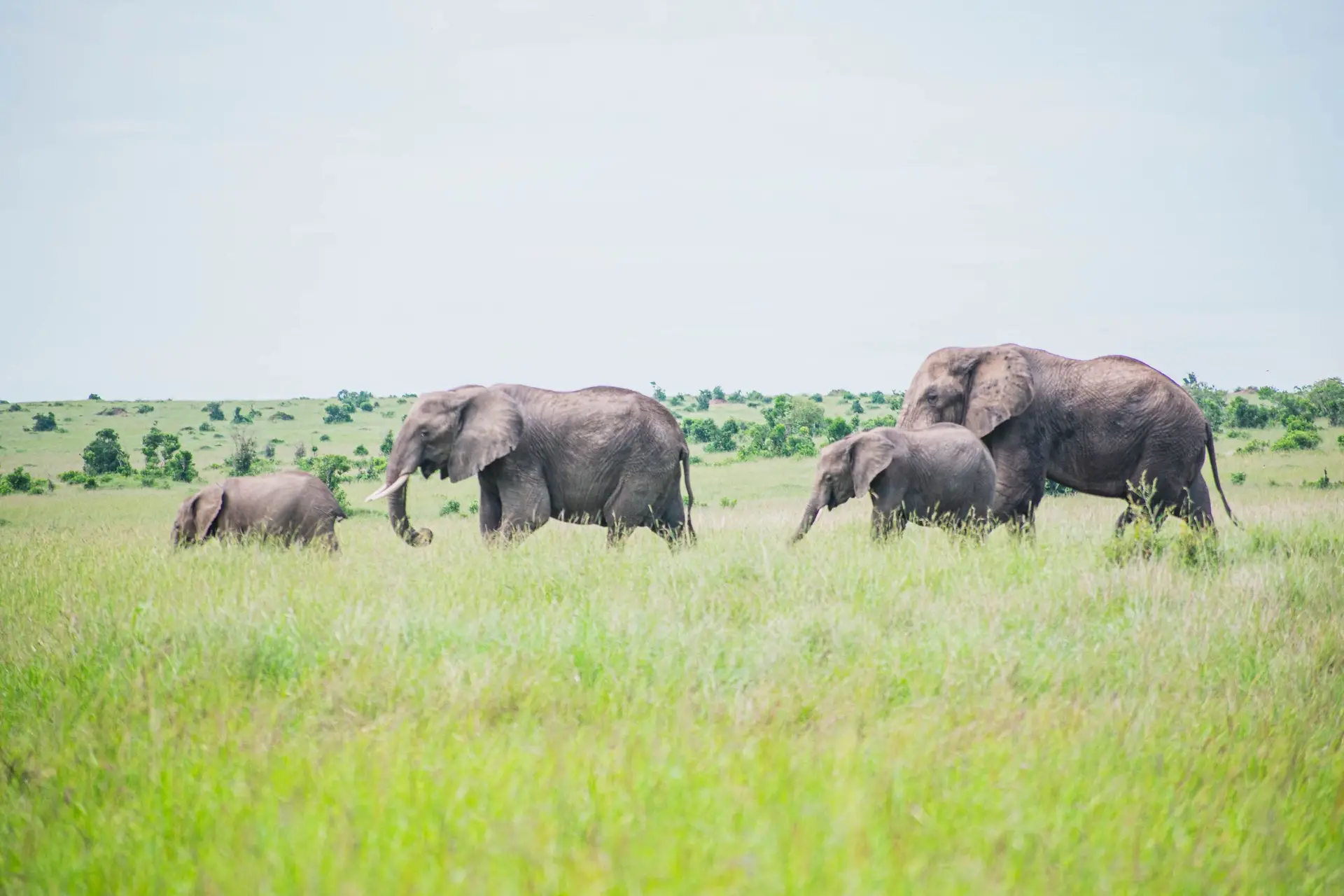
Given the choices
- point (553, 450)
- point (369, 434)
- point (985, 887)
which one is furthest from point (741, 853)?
point (369, 434)

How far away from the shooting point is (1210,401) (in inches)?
1868

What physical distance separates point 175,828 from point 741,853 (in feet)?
6.38

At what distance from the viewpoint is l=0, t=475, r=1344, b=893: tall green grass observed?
3.26m

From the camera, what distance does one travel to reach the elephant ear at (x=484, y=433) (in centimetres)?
1059

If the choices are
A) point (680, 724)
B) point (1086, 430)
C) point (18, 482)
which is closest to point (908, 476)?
point (1086, 430)

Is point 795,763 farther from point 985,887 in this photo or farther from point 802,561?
point 802,561

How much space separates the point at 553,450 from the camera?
11.0 metres

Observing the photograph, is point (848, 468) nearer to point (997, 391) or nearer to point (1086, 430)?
point (997, 391)

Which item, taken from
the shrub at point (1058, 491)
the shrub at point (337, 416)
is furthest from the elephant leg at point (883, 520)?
the shrub at point (337, 416)

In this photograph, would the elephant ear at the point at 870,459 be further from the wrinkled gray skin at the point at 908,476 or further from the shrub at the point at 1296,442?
the shrub at the point at 1296,442

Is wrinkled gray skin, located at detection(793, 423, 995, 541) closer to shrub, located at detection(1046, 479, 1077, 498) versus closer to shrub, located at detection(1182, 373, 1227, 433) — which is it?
shrub, located at detection(1046, 479, 1077, 498)

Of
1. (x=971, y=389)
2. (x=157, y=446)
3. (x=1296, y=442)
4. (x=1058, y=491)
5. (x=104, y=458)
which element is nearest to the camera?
(x=971, y=389)

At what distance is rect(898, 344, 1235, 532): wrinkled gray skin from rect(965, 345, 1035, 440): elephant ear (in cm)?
1

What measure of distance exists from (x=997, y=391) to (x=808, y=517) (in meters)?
2.92
